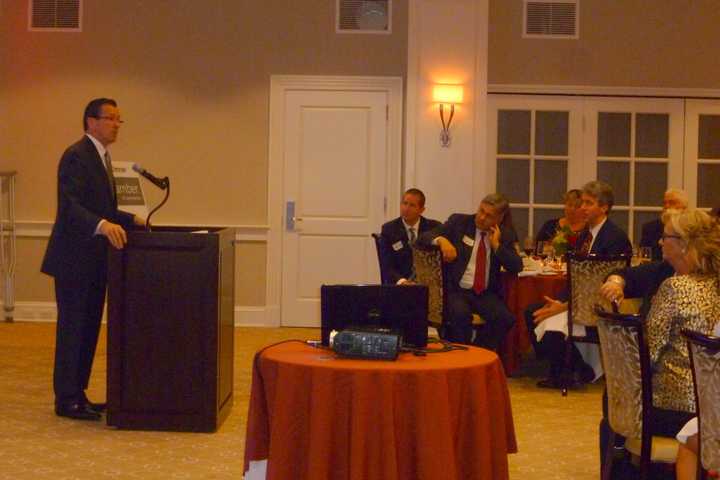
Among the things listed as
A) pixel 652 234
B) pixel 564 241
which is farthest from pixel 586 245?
pixel 652 234

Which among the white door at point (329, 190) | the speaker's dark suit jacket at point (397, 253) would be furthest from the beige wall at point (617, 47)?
the speaker's dark suit jacket at point (397, 253)

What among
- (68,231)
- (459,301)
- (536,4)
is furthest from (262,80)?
(68,231)

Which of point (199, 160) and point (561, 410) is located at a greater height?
point (199, 160)

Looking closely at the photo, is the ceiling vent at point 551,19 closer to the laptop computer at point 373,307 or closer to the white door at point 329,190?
the white door at point 329,190

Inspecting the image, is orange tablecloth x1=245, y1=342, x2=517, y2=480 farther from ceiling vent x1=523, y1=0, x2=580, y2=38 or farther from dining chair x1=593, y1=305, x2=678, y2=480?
ceiling vent x1=523, y1=0, x2=580, y2=38

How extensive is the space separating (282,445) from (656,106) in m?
7.09

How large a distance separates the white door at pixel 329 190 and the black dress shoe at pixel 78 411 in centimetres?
417

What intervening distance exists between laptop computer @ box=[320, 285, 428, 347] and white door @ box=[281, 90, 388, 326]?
584 cm

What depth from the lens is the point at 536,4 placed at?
985 centimetres

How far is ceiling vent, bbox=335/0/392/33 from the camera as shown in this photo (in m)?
9.76

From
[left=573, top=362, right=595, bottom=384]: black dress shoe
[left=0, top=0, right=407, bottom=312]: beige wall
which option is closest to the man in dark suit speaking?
[left=573, top=362, right=595, bottom=384]: black dress shoe

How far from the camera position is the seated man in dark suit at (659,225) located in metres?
8.44

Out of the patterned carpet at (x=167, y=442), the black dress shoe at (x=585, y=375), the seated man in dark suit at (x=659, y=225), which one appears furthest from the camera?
the seated man in dark suit at (x=659, y=225)

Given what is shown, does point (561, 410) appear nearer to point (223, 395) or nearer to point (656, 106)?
point (223, 395)
